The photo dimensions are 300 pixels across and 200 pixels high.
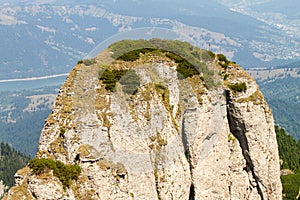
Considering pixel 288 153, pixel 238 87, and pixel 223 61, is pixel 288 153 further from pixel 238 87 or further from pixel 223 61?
pixel 238 87

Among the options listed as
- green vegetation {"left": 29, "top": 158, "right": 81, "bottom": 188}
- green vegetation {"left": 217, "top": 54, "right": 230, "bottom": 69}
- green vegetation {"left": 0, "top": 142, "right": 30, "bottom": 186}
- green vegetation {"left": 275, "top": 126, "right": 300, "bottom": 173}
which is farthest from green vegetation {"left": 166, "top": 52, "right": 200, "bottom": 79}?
green vegetation {"left": 0, "top": 142, "right": 30, "bottom": 186}

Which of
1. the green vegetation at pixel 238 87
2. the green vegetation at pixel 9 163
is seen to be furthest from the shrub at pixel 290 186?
the green vegetation at pixel 9 163

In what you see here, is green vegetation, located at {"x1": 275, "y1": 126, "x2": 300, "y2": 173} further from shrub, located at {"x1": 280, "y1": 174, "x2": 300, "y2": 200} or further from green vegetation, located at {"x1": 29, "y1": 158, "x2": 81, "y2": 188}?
green vegetation, located at {"x1": 29, "y1": 158, "x2": 81, "y2": 188}

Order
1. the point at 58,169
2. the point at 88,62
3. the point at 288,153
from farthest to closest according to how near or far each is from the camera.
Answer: the point at 288,153 < the point at 88,62 < the point at 58,169

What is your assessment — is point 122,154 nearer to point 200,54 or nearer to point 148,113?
point 148,113

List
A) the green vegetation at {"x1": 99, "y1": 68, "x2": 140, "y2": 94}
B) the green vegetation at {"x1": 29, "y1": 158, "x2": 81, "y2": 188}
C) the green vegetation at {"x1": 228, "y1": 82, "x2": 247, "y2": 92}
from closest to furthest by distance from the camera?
the green vegetation at {"x1": 29, "y1": 158, "x2": 81, "y2": 188} < the green vegetation at {"x1": 99, "y1": 68, "x2": 140, "y2": 94} < the green vegetation at {"x1": 228, "y1": 82, "x2": 247, "y2": 92}

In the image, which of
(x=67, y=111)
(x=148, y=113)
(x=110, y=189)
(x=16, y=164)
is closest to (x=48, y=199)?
(x=110, y=189)

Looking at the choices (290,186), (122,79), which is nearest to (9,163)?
(290,186)

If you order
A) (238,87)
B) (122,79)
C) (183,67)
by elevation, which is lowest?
(238,87)
